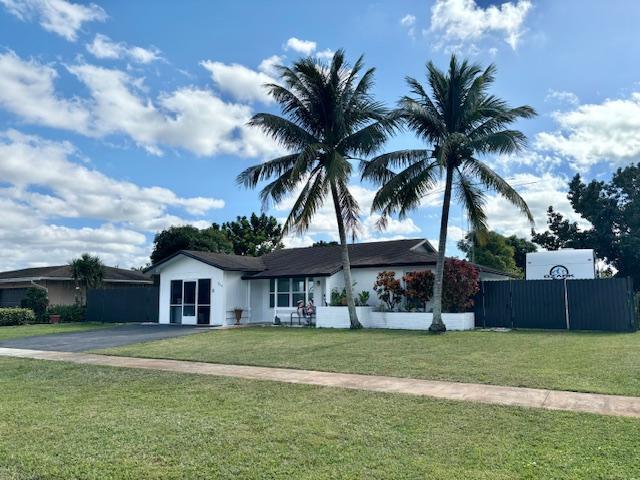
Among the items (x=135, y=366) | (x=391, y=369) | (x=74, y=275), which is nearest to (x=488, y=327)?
(x=391, y=369)

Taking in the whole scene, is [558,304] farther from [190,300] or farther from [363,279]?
[190,300]

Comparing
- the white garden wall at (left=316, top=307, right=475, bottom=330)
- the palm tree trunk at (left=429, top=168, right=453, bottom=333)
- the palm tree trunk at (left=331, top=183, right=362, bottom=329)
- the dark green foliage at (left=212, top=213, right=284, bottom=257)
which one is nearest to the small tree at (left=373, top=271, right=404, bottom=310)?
the white garden wall at (left=316, top=307, right=475, bottom=330)

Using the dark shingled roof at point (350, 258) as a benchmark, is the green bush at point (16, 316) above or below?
below

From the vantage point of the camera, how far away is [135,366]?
11.3 metres

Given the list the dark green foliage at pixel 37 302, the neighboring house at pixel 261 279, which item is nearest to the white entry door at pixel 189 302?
the neighboring house at pixel 261 279

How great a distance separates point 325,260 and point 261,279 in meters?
3.36

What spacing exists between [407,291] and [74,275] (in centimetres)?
2190

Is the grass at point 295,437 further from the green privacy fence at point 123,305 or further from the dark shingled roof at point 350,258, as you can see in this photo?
the green privacy fence at point 123,305

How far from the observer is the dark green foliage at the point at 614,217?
98.2ft

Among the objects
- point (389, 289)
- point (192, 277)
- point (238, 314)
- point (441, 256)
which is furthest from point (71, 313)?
point (441, 256)

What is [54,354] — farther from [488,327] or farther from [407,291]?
[488,327]

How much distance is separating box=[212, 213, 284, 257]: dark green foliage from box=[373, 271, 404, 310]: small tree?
27451 mm

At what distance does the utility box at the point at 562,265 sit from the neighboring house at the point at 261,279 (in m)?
1.70

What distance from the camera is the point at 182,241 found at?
40094 millimetres
